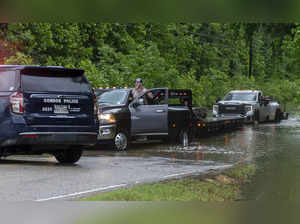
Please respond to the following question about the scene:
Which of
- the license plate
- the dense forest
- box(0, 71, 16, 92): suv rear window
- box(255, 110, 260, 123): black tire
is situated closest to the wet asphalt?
the license plate

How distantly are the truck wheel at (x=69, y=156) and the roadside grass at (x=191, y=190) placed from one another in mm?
2941

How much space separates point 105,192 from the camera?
33.3ft

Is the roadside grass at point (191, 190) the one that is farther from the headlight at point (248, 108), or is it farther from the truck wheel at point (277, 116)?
the truck wheel at point (277, 116)

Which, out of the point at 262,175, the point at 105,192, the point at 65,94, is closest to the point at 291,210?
the point at 105,192

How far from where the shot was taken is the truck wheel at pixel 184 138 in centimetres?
2086

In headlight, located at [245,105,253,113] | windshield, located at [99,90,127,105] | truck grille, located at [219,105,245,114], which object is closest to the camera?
windshield, located at [99,90,127,105]

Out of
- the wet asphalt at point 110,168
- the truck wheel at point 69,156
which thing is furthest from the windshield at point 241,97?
the truck wheel at point 69,156

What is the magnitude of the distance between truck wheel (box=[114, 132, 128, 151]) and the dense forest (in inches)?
224

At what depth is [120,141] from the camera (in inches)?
713

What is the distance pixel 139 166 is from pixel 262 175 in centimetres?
259

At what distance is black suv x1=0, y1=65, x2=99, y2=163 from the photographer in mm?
12734

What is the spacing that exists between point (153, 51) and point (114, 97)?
1414 cm

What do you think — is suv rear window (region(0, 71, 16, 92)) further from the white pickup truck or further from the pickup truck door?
the white pickup truck

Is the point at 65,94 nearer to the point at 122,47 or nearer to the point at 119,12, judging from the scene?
the point at 119,12
